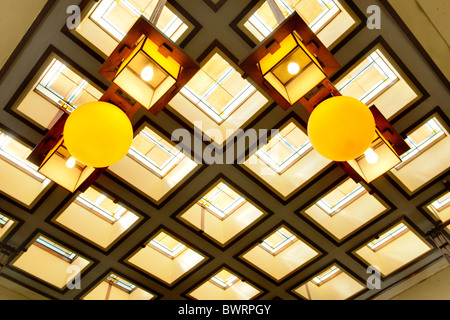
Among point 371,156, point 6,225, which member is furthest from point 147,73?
point 6,225

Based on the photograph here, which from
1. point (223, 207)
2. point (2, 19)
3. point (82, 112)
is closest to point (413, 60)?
point (223, 207)

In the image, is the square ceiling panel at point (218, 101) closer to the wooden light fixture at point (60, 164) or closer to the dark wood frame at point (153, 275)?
the wooden light fixture at point (60, 164)

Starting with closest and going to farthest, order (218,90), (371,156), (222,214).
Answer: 1. (371,156)
2. (218,90)
3. (222,214)

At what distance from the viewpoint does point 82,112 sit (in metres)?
3.30

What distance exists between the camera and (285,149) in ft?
23.0

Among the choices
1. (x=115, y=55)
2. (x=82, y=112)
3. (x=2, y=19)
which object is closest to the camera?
(x=82, y=112)

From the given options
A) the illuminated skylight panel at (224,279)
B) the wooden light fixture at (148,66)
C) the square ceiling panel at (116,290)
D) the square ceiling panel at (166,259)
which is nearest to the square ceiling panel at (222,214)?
the square ceiling panel at (166,259)

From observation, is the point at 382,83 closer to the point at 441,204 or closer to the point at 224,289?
the point at 441,204

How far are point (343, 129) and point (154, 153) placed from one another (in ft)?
14.7

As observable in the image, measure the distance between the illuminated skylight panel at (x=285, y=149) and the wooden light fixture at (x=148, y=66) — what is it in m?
3.28

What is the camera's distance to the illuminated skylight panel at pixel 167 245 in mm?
7965

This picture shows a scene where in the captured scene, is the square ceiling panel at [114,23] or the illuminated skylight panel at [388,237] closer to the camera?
the square ceiling panel at [114,23]

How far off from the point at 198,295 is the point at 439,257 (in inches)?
212

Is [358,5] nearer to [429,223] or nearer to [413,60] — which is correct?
[413,60]
